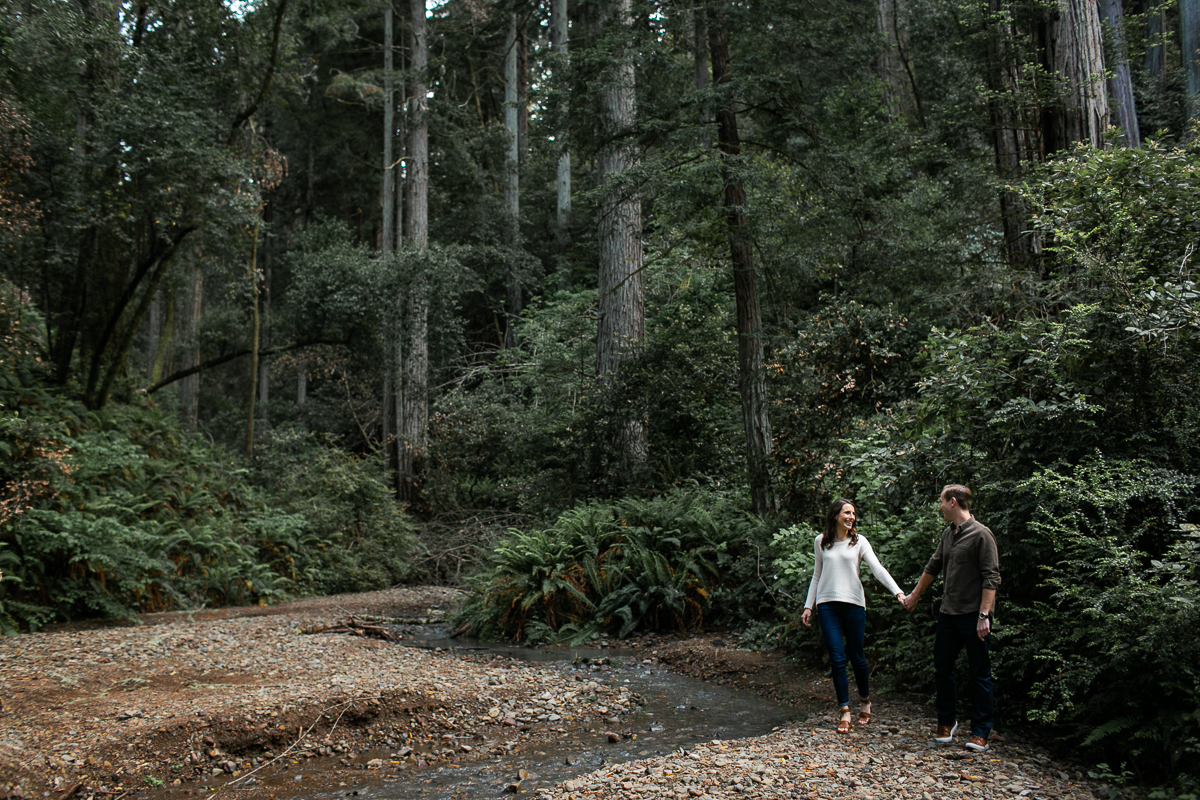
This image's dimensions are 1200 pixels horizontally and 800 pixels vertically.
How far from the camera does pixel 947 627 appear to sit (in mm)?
5355

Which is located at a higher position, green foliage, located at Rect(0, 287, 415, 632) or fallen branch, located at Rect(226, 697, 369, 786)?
green foliage, located at Rect(0, 287, 415, 632)

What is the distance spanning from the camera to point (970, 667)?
17.1ft

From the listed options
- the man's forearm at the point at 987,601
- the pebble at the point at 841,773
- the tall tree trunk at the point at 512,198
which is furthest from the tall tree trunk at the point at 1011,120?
the tall tree trunk at the point at 512,198

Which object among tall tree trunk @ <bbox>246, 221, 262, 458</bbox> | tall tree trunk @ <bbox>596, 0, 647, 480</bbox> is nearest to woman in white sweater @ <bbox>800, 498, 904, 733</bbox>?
tall tree trunk @ <bbox>596, 0, 647, 480</bbox>

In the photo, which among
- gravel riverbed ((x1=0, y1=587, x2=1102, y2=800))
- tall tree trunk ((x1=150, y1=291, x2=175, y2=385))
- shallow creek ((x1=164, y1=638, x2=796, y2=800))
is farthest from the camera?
tall tree trunk ((x1=150, y1=291, x2=175, y2=385))

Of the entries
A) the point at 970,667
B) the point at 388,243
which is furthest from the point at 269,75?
the point at 970,667

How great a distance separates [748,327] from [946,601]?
595cm

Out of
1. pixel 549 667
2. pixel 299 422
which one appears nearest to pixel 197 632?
pixel 549 667

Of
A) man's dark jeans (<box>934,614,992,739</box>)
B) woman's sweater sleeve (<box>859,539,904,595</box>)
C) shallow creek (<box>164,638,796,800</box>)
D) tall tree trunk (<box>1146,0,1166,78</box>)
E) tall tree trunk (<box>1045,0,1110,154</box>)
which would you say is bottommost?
shallow creek (<box>164,638,796,800</box>)

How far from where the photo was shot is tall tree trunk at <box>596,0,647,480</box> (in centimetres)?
1165

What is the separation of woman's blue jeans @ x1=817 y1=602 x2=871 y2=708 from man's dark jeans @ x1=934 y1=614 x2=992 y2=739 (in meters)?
0.60

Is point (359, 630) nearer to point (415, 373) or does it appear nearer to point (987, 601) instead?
point (987, 601)

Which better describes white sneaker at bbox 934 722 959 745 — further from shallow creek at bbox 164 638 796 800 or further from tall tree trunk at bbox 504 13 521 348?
tall tree trunk at bbox 504 13 521 348

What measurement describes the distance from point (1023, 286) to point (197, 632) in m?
9.77
